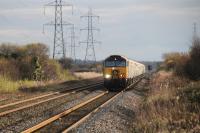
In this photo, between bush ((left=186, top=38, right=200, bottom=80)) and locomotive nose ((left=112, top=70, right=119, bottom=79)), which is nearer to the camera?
locomotive nose ((left=112, top=70, right=119, bottom=79))

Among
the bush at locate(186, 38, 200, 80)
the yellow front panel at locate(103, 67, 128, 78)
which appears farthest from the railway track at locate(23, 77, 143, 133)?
the bush at locate(186, 38, 200, 80)

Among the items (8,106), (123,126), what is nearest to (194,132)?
(123,126)

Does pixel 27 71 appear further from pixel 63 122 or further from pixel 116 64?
pixel 63 122

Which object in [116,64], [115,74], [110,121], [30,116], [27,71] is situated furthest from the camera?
[27,71]

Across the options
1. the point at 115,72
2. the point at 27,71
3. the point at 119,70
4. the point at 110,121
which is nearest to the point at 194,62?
the point at 119,70

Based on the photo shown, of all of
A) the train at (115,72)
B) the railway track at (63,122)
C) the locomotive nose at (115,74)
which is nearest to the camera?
the railway track at (63,122)

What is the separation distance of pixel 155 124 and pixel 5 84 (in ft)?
72.5

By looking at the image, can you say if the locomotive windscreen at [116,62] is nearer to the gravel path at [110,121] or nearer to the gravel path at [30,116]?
the gravel path at [30,116]

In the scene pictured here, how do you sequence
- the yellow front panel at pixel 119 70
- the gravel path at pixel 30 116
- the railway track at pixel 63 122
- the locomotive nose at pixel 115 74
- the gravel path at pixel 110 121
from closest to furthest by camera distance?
the gravel path at pixel 110 121, the railway track at pixel 63 122, the gravel path at pixel 30 116, the locomotive nose at pixel 115 74, the yellow front panel at pixel 119 70

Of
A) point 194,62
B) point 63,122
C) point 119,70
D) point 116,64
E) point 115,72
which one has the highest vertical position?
point 194,62

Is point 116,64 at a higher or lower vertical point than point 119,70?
higher

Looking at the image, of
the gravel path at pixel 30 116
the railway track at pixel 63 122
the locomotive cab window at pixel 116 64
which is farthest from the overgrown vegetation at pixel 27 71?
the railway track at pixel 63 122

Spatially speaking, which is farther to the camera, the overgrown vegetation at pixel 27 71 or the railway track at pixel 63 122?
the overgrown vegetation at pixel 27 71

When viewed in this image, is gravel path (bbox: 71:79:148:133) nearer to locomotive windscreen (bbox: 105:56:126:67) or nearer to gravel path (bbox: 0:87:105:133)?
gravel path (bbox: 0:87:105:133)
